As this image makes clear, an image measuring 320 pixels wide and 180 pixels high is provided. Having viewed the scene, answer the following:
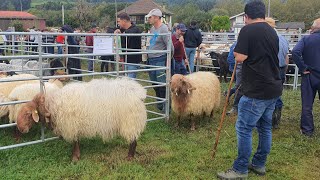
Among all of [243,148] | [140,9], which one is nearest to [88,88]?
[243,148]

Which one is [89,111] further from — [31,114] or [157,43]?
[157,43]

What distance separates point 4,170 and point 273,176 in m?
3.76

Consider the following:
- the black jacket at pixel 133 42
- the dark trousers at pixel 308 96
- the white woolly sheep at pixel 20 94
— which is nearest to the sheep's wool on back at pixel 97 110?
the white woolly sheep at pixel 20 94

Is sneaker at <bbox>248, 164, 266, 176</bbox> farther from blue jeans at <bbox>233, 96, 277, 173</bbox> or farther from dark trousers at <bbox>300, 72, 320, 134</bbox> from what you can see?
dark trousers at <bbox>300, 72, 320, 134</bbox>

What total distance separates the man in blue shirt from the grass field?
1.21ft

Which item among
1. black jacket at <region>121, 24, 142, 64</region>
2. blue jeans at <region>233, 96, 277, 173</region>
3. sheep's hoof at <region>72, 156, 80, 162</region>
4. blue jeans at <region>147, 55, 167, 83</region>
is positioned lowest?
sheep's hoof at <region>72, 156, 80, 162</region>

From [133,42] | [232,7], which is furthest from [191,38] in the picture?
[232,7]

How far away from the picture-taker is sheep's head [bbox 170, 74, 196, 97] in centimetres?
673

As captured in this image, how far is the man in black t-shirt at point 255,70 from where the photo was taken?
412 centimetres

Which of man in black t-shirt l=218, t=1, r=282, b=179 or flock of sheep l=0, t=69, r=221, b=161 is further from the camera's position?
flock of sheep l=0, t=69, r=221, b=161

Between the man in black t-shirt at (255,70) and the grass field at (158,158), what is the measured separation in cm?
90

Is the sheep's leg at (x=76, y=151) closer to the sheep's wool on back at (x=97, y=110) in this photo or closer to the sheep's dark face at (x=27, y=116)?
the sheep's wool on back at (x=97, y=110)

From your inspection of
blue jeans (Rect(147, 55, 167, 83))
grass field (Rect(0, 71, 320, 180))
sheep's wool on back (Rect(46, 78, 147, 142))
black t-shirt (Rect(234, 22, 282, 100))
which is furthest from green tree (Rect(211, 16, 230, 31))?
black t-shirt (Rect(234, 22, 282, 100))

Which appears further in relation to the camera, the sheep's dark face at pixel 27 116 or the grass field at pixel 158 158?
Result: the sheep's dark face at pixel 27 116
